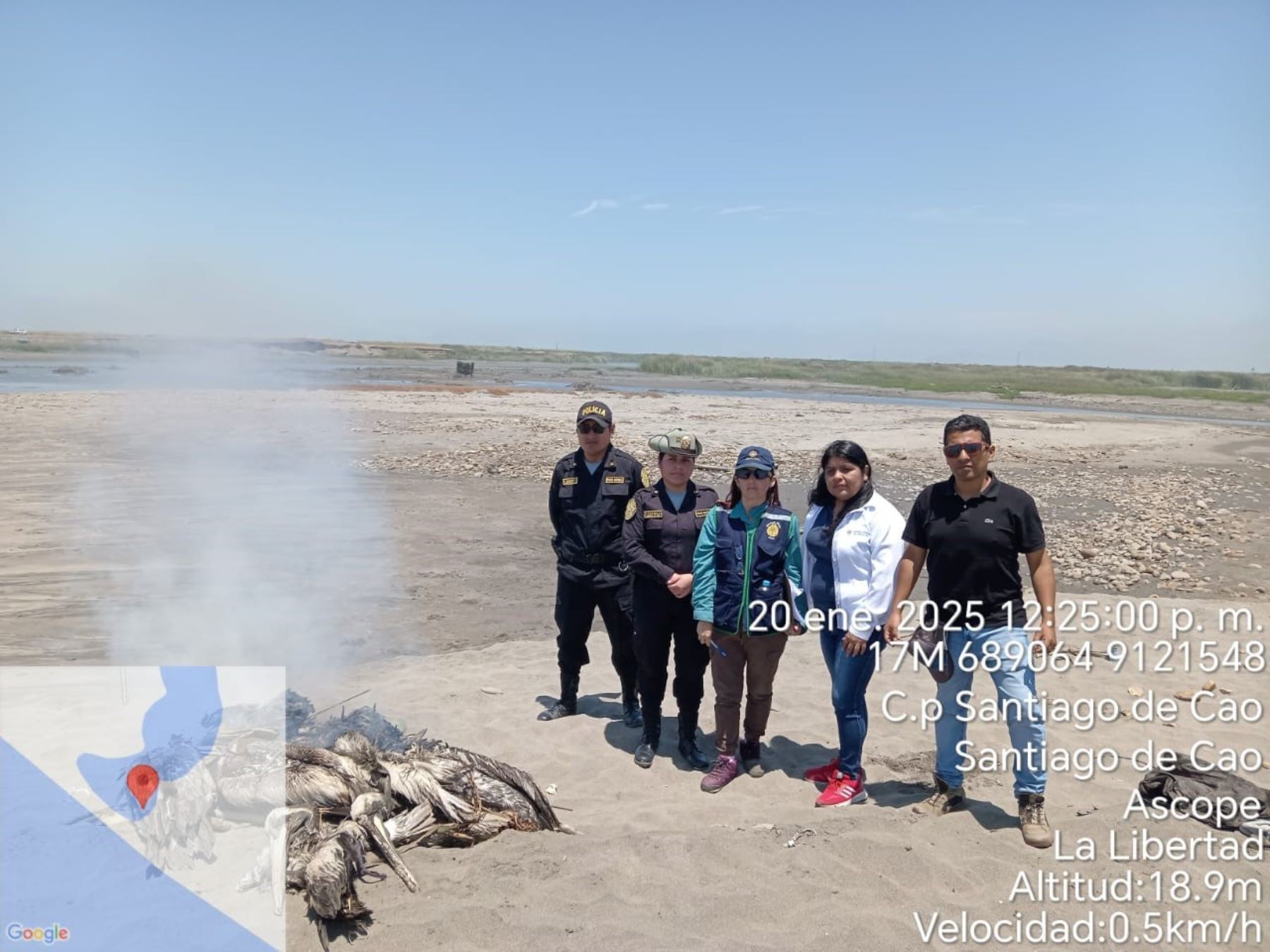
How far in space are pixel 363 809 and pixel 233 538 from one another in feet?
25.6

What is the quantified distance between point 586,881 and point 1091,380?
74.5 meters

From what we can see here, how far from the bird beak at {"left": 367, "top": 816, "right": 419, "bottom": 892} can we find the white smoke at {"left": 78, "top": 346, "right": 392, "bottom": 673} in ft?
10.3

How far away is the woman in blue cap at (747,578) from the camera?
183 inches

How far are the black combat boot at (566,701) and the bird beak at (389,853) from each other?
202 centimetres

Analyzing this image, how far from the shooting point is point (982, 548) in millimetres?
4023

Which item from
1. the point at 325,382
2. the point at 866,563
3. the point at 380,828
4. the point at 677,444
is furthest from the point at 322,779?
the point at 325,382

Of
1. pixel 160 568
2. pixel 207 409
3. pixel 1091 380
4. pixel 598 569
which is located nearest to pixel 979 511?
pixel 598 569

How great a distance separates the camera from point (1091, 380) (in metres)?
67.8

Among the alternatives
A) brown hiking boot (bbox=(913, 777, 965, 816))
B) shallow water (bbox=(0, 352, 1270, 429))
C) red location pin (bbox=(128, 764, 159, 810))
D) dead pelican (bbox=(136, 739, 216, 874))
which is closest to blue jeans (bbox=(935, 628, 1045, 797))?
brown hiking boot (bbox=(913, 777, 965, 816))

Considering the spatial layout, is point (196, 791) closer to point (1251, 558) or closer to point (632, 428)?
point (1251, 558)

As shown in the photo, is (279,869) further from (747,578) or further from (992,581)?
(992,581)

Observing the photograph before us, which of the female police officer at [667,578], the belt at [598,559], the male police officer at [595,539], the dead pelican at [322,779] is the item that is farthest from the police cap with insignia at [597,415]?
the dead pelican at [322,779]

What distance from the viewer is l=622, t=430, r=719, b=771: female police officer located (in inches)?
193

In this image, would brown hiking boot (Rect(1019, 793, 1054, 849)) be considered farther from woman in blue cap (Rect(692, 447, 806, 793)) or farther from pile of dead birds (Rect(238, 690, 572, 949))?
pile of dead birds (Rect(238, 690, 572, 949))
